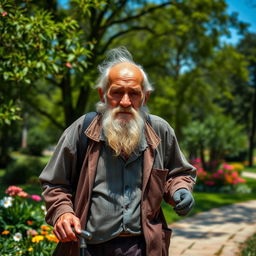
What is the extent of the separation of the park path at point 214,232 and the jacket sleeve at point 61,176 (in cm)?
363

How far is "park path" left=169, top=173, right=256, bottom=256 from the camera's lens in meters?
5.71

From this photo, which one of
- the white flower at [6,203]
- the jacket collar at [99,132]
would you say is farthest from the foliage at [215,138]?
the jacket collar at [99,132]

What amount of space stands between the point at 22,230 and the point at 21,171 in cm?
1033

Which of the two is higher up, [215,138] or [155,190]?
[155,190]

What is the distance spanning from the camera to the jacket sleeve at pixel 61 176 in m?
2.13

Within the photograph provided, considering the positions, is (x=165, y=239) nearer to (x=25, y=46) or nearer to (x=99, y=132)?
(x=99, y=132)

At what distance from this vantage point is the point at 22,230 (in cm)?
478

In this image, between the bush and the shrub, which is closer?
the shrub

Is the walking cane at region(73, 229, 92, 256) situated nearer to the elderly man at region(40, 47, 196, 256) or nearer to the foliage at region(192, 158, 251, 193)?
the elderly man at region(40, 47, 196, 256)

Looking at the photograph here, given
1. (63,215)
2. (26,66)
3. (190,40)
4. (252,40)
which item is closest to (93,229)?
(63,215)

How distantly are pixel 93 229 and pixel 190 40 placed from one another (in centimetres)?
1353

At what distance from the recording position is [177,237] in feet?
21.4

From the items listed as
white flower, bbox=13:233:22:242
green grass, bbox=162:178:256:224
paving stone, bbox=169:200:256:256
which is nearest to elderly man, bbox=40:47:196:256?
white flower, bbox=13:233:22:242

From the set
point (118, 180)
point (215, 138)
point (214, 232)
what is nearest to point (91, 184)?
point (118, 180)
